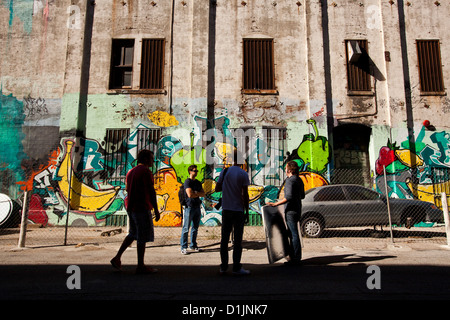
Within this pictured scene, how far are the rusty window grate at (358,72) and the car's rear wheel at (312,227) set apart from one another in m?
6.29

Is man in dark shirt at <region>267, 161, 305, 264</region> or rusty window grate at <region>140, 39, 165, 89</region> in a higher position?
rusty window grate at <region>140, 39, 165, 89</region>

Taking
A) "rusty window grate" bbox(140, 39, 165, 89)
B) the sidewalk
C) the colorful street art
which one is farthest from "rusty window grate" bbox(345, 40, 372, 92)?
"rusty window grate" bbox(140, 39, 165, 89)

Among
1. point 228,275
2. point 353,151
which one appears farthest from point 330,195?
point 228,275

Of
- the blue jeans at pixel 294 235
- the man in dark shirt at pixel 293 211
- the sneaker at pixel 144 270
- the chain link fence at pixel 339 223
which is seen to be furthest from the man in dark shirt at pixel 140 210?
the chain link fence at pixel 339 223

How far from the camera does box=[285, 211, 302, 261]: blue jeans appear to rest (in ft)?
17.2

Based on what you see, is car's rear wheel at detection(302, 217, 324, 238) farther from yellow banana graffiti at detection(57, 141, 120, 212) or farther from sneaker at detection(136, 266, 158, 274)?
yellow banana graffiti at detection(57, 141, 120, 212)

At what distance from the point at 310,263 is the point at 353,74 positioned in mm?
9372

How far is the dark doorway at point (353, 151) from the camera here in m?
11.9

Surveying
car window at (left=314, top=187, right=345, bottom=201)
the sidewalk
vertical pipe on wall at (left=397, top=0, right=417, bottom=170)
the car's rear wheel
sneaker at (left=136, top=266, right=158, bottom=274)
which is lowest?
the sidewalk

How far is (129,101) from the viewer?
1185 cm

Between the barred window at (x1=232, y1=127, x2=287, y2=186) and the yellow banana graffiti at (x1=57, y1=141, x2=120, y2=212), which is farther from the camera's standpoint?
the barred window at (x1=232, y1=127, x2=287, y2=186)

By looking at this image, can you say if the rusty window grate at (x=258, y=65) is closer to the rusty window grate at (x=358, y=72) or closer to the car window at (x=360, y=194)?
the rusty window grate at (x=358, y=72)

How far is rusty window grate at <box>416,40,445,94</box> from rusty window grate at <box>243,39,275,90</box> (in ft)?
20.3

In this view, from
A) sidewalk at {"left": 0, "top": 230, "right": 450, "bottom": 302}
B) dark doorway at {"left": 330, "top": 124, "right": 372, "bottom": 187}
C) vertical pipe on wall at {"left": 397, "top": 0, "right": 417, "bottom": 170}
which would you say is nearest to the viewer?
sidewalk at {"left": 0, "top": 230, "right": 450, "bottom": 302}
